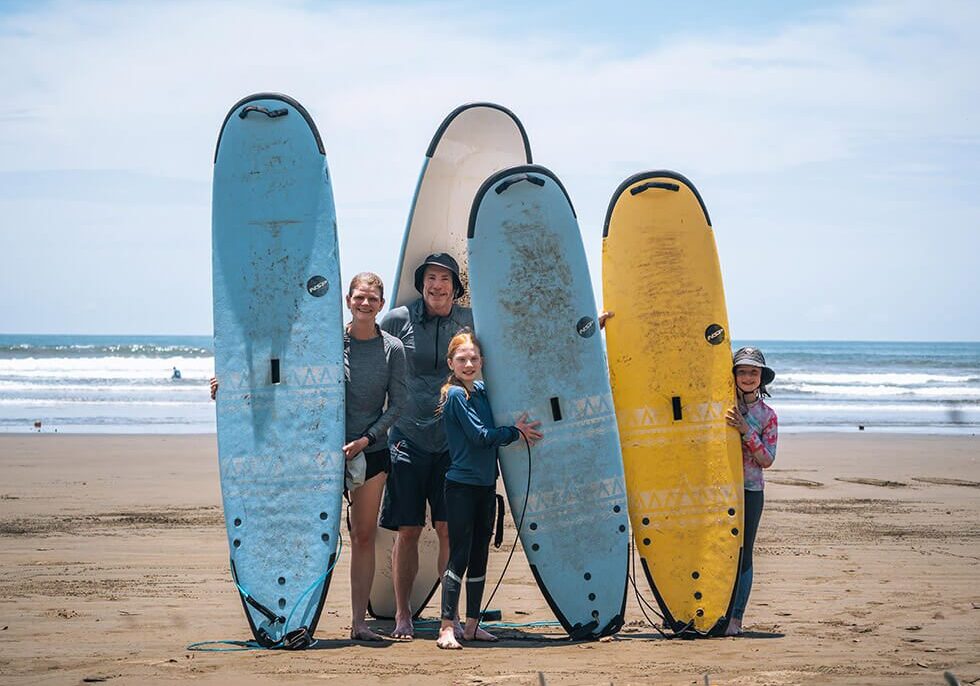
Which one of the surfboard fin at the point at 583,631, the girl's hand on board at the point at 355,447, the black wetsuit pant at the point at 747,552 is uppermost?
the girl's hand on board at the point at 355,447

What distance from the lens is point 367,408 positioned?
4.52 meters

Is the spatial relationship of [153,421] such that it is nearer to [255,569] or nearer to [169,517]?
[169,517]

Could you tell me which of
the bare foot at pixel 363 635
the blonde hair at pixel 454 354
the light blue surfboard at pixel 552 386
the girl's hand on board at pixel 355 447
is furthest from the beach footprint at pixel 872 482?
the girl's hand on board at pixel 355 447

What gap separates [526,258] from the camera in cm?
474

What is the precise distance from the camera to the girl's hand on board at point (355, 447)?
4.41m

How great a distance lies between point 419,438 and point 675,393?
4.02ft

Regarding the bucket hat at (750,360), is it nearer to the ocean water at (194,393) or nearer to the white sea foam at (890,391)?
the ocean water at (194,393)

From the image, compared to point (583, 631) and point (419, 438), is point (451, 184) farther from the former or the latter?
point (583, 631)

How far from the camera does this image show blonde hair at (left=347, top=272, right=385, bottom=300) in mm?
4430

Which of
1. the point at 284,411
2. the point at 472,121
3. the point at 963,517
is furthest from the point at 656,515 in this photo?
the point at 963,517

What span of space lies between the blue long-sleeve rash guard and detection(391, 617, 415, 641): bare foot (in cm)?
72

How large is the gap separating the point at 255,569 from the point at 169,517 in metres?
3.54

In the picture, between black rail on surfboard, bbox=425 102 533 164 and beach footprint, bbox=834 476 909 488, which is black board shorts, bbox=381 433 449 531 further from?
beach footprint, bbox=834 476 909 488

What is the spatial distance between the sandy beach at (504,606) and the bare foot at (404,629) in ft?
0.35
